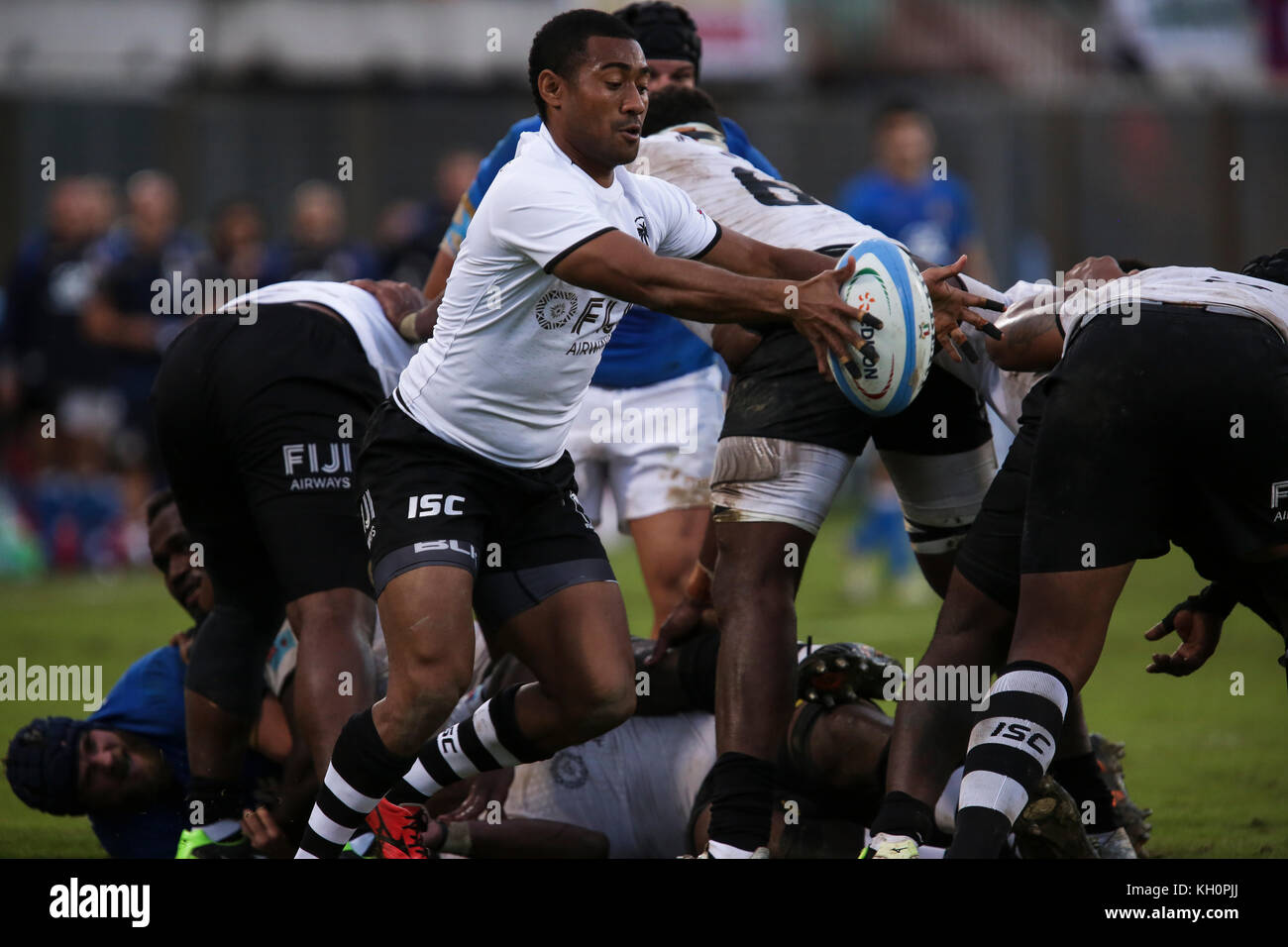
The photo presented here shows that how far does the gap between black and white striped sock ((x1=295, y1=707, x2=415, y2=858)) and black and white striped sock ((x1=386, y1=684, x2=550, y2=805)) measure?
0.86ft

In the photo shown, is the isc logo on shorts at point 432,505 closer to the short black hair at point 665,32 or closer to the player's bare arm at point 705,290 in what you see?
the player's bare arm at point 705,290

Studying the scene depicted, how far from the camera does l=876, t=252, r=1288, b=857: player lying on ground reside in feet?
12.3

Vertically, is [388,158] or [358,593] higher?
[388,158]

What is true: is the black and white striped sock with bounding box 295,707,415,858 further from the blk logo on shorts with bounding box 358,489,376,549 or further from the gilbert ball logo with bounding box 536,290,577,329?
the gilbert ball logo with bounding box 536,290,577,329

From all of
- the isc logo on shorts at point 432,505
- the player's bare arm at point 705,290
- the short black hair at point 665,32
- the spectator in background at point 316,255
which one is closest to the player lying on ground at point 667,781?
the isc logo on shorts at point 432,505

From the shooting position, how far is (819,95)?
60.3ft

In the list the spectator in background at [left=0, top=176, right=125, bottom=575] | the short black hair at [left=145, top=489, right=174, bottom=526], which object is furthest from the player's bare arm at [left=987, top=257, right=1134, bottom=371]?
the spectator in background at [left=0, top=176, right=125, bottom=575]

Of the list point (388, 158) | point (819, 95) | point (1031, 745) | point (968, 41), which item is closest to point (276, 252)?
point (388, 158)

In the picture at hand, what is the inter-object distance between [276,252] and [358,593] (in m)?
10.1

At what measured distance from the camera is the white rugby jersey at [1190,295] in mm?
3859

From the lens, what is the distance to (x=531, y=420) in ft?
14.1
